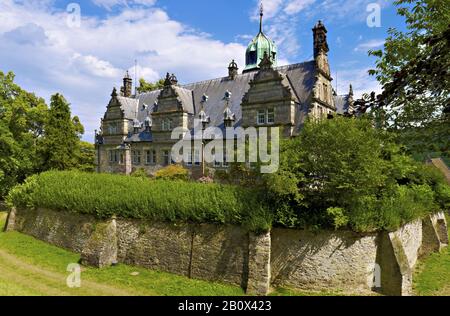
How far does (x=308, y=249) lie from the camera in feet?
43.4

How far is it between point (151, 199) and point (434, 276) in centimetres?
1512

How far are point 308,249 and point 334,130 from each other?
5.24 metres

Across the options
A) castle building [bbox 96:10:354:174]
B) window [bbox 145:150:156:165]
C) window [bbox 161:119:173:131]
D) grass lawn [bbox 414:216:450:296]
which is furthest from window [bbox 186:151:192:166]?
grass lawn [bbox 414:216:450:296]

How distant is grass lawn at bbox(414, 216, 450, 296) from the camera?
1385 cm

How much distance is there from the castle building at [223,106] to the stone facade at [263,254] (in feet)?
30.4

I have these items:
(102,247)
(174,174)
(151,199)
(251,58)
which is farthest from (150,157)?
(102,247)

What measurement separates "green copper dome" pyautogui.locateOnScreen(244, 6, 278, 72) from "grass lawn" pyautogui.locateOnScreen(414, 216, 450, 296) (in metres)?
→ 25.4

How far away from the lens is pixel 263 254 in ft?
43.8

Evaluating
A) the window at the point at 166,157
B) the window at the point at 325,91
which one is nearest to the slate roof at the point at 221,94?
the window at the point at 325,91

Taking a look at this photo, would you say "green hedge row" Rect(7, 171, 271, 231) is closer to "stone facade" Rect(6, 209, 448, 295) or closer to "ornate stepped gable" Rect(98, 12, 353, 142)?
"stone facade" Rect(6, 209, 448, 295)

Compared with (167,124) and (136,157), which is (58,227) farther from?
(136,157)

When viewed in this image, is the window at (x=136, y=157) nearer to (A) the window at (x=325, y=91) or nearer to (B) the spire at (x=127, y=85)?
(B) the spire at (x=127, y=85)

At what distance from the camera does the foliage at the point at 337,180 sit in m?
12.6
